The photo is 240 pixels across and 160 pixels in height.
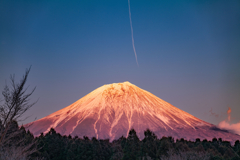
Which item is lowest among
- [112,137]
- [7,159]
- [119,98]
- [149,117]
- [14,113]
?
[7,159]

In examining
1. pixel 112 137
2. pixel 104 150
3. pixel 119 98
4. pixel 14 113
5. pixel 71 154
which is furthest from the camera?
pixel 119 98

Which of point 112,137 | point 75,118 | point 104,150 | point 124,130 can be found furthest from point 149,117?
point 104,150

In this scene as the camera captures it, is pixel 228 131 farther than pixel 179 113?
No

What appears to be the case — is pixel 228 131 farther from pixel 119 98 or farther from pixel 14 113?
pixel 14 113

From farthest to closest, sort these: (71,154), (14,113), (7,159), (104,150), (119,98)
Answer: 1. (119,98)
2. (104,150)
3. (71,154)
4. (7,159)
5. (14,113)

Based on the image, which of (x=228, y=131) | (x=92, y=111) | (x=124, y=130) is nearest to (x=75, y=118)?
(x=92, y=111)

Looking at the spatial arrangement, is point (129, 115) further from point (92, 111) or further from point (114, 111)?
point (92, 111)

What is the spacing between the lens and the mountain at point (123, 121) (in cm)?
15638

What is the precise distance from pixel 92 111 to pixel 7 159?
170 metres

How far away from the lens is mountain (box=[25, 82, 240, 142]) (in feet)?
513

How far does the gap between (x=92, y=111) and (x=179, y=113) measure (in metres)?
81.0

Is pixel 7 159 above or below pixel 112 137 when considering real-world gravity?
below

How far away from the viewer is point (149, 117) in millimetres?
173875

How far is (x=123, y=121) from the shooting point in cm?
16838
